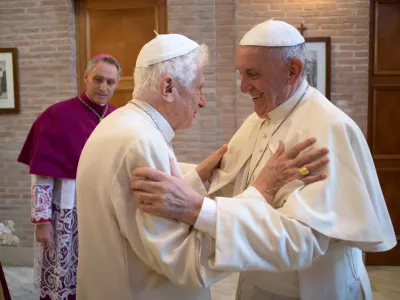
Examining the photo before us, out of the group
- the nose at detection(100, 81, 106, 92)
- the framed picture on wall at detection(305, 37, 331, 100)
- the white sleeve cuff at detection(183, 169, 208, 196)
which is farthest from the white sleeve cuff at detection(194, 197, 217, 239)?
→ the framed picture on wall at detection(305, 37, 331, 100)

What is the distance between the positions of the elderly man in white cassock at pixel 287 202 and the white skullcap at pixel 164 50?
0.31 meters

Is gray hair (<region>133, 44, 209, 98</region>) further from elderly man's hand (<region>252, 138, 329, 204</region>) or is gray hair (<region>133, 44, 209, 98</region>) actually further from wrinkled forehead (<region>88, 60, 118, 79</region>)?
wrinkled forehead (<region>88, 60, 118, 79</region>)

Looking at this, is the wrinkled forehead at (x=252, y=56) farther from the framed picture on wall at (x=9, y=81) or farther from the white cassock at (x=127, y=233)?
the framed picture on wall at (x=9, y=81)

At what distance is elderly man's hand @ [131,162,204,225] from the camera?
1.15 m

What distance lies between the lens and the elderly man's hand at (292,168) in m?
1.34

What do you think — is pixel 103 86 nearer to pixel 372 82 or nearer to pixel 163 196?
pixel 163 196

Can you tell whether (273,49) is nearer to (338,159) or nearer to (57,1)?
(338,159)

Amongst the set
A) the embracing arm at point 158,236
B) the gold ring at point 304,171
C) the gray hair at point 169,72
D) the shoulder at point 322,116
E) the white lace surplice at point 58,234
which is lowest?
the white lace surplice at point 58,234

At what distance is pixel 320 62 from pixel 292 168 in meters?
3.26

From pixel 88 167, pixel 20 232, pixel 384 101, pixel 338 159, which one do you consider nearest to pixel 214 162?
pixel 338 159

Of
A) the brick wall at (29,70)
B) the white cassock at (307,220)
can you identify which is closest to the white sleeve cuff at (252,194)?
the white cassock at (307,220)

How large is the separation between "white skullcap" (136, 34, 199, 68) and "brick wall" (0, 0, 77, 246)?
3450 millimetres

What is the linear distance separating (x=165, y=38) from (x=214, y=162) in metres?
0.70

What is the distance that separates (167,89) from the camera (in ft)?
4.34
